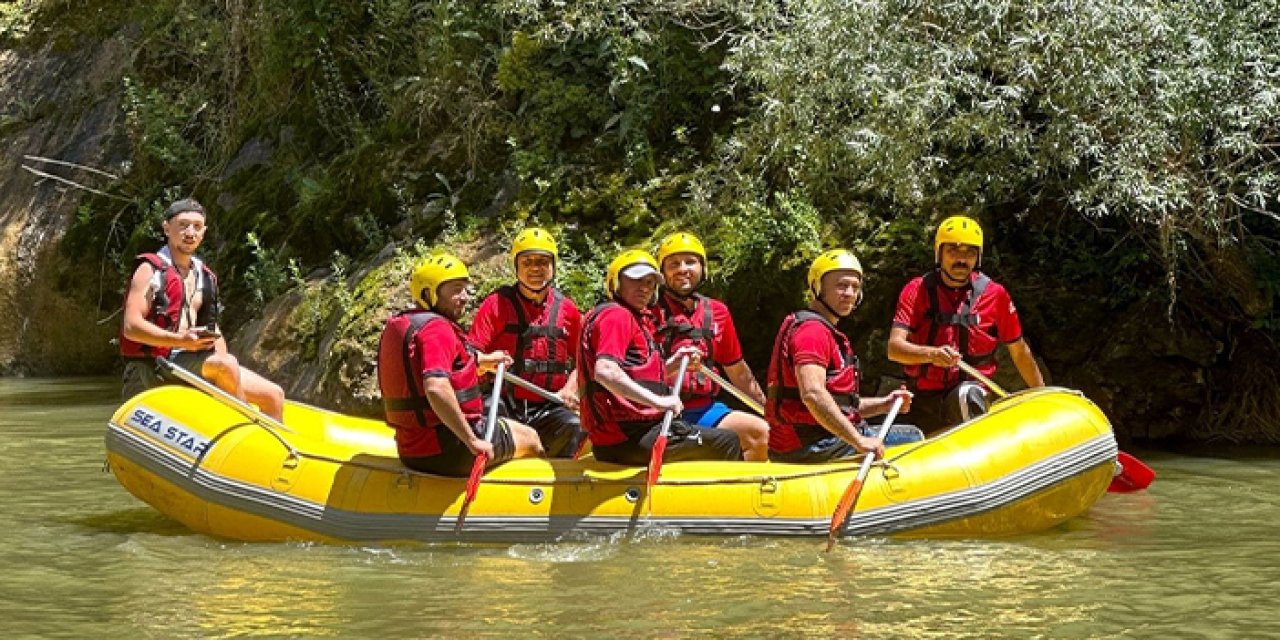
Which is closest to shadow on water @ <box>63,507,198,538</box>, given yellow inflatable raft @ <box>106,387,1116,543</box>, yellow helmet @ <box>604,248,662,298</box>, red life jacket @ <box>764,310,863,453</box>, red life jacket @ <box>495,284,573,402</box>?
yellow inflatable raft @ <box>106,387,1116,543</box>

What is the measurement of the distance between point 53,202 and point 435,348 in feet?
40.8

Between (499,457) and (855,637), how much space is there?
264cm

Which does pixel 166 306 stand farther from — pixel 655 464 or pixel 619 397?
pixel 655 464

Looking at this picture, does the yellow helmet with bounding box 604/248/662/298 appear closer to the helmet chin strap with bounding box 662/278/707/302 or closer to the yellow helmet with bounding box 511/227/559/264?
the helmet chin strap with bounding box 662/278/707/302

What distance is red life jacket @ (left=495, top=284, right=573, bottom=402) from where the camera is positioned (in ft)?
29.2

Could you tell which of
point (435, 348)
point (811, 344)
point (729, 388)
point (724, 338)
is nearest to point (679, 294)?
point (724, 338)

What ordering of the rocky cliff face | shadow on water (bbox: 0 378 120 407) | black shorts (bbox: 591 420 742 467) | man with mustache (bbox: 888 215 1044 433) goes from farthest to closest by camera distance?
the rocky cliff face, shadow on water (bbox: 0 378 120 407), man with mustache (bbox: 888 215 1044 433), black shorts (bbox: 591 420 742 467)

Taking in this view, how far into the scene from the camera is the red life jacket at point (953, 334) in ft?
29.2

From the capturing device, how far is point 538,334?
889 cm

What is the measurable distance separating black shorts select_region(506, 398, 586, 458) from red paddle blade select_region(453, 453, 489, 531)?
92cm

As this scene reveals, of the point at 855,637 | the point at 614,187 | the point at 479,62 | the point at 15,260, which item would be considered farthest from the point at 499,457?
the point at 15,260

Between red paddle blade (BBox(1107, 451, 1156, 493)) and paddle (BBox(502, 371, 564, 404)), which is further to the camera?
red paddle blade (BBox(1107, 451, 1156, 493))

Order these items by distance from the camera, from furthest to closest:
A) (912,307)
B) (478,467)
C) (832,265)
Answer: (912,307), (832,265), (478,467)

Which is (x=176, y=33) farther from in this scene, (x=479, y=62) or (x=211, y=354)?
(x=211, y=354)
